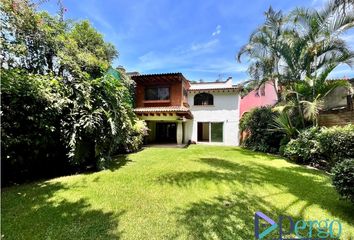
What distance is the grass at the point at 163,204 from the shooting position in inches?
156

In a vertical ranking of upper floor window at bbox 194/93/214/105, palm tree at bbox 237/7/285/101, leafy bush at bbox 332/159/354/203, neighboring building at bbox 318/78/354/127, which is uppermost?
palm tree at bbox 237/7/285/101

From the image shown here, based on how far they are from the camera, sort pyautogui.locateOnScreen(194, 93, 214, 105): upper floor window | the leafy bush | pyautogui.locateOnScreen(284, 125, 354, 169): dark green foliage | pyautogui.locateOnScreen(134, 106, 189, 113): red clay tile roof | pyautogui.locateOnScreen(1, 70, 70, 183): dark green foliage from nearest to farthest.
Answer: the leafy bush → pyautogui.locateOnScreen(1, 70, 70, 183): dark green foliage → pyautogui.locateOnScreen(284, 125, 354, 169): dark green foliage → pyautogui.locateOnScreen(134, 106, 189, 113): red clay tile roof → pyautogui.locateOnScreen(194, 93, 214, 105): upper floor window

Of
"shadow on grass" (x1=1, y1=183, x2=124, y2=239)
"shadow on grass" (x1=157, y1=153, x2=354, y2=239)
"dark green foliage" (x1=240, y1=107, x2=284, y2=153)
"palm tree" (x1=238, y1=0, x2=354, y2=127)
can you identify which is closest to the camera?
"shadow on grass" (x1=1, y1=183, x2=124, y2=239)

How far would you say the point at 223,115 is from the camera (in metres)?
19.5

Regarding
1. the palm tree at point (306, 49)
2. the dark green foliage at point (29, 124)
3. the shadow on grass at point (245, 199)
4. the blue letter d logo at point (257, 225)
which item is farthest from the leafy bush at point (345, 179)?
the dark green foliage at point (29, 124)

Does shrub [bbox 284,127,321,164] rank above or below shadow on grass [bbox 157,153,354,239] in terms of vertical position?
above

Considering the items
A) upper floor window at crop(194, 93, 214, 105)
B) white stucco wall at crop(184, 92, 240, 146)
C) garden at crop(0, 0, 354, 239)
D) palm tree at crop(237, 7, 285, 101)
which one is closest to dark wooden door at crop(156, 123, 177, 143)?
white stucco wall at crop(184, 92, 240, 146)

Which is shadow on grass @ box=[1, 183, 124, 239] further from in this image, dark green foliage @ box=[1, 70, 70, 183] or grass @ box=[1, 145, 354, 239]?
dark green foliage @ box=[1, 70, 70, 183]

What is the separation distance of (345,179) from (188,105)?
16178 millimetres

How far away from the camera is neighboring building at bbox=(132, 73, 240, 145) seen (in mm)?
18156

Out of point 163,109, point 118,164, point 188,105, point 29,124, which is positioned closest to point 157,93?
point 163,109

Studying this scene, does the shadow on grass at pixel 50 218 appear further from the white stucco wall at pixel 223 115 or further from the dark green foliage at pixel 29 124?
the white stucco wall at pixel 223 115

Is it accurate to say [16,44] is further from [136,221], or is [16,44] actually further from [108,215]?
[136,221]

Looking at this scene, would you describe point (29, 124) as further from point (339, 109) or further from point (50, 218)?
point (339, 109)
